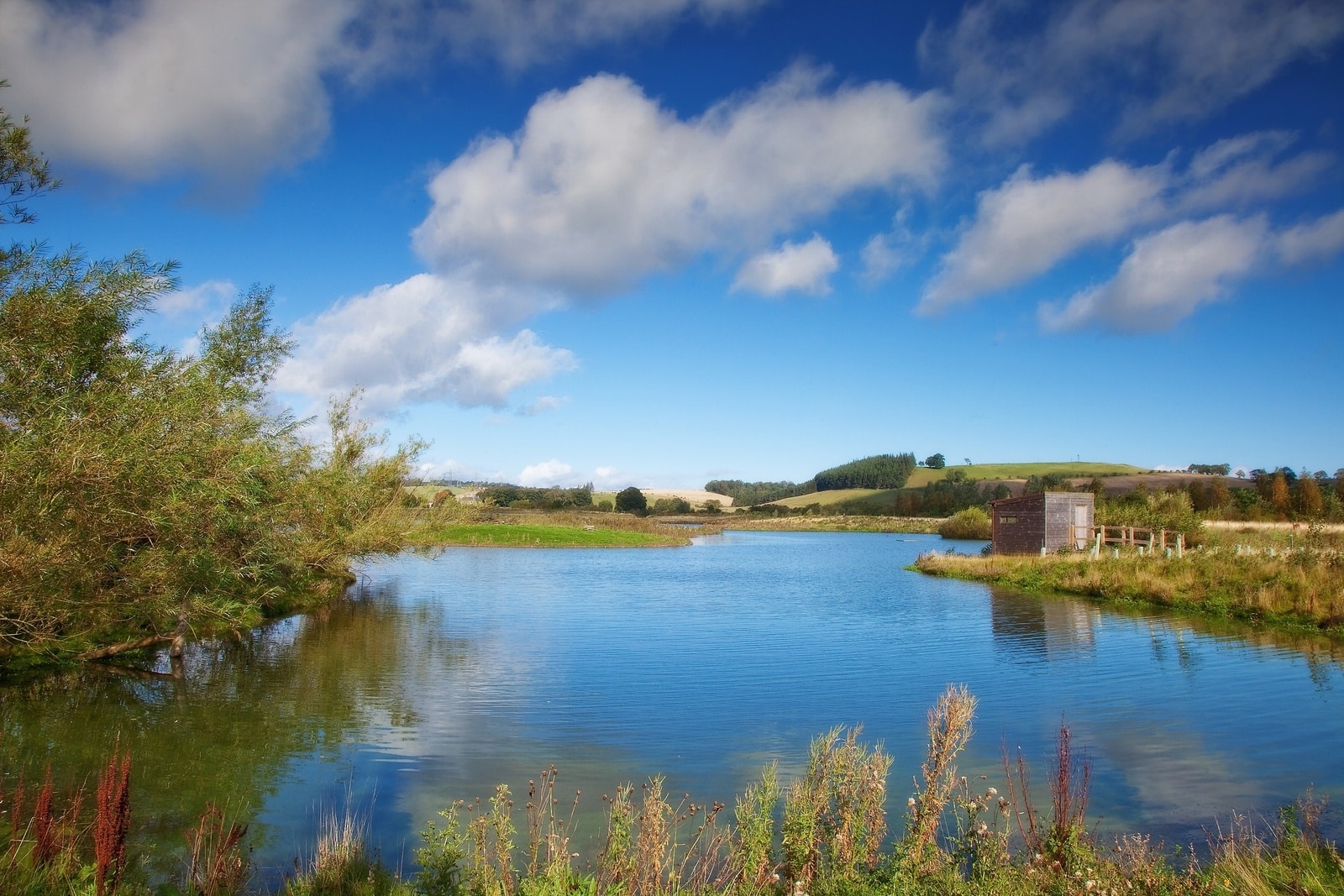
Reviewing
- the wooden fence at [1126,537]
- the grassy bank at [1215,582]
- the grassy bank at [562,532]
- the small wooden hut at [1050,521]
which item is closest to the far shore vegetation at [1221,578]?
the grassy bank at [1215,582]

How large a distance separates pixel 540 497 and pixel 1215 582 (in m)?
86.2

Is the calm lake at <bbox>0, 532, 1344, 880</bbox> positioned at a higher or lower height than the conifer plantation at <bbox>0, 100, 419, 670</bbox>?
lower

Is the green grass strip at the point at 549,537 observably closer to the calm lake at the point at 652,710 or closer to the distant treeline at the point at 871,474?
the calm lake at the point at 652,710

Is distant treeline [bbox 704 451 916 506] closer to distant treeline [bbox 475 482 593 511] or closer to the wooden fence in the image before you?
distant treeline [bbox 475 482 593 511]

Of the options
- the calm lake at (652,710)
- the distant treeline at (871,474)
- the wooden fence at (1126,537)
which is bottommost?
the calm lake at (652,710)

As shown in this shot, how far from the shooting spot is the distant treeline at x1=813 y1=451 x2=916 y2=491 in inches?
6403

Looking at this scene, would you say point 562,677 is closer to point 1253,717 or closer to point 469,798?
point 469,798

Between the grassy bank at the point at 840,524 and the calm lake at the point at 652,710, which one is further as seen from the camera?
the grassy bank at the point at 840,524

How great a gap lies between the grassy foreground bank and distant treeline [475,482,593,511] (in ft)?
274

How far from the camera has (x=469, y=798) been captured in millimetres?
10336

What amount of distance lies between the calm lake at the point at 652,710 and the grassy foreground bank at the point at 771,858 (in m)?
0.98

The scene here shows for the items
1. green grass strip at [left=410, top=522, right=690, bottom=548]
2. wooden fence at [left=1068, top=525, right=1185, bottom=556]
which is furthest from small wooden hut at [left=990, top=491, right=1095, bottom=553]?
green grass strip at [left=410, top=522, right=690, bottom=548]

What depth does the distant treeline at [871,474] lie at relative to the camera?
16262 cm

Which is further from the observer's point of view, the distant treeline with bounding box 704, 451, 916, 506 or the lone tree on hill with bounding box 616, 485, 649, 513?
the distant treeline with bounding box 704, 451, 916, 506
